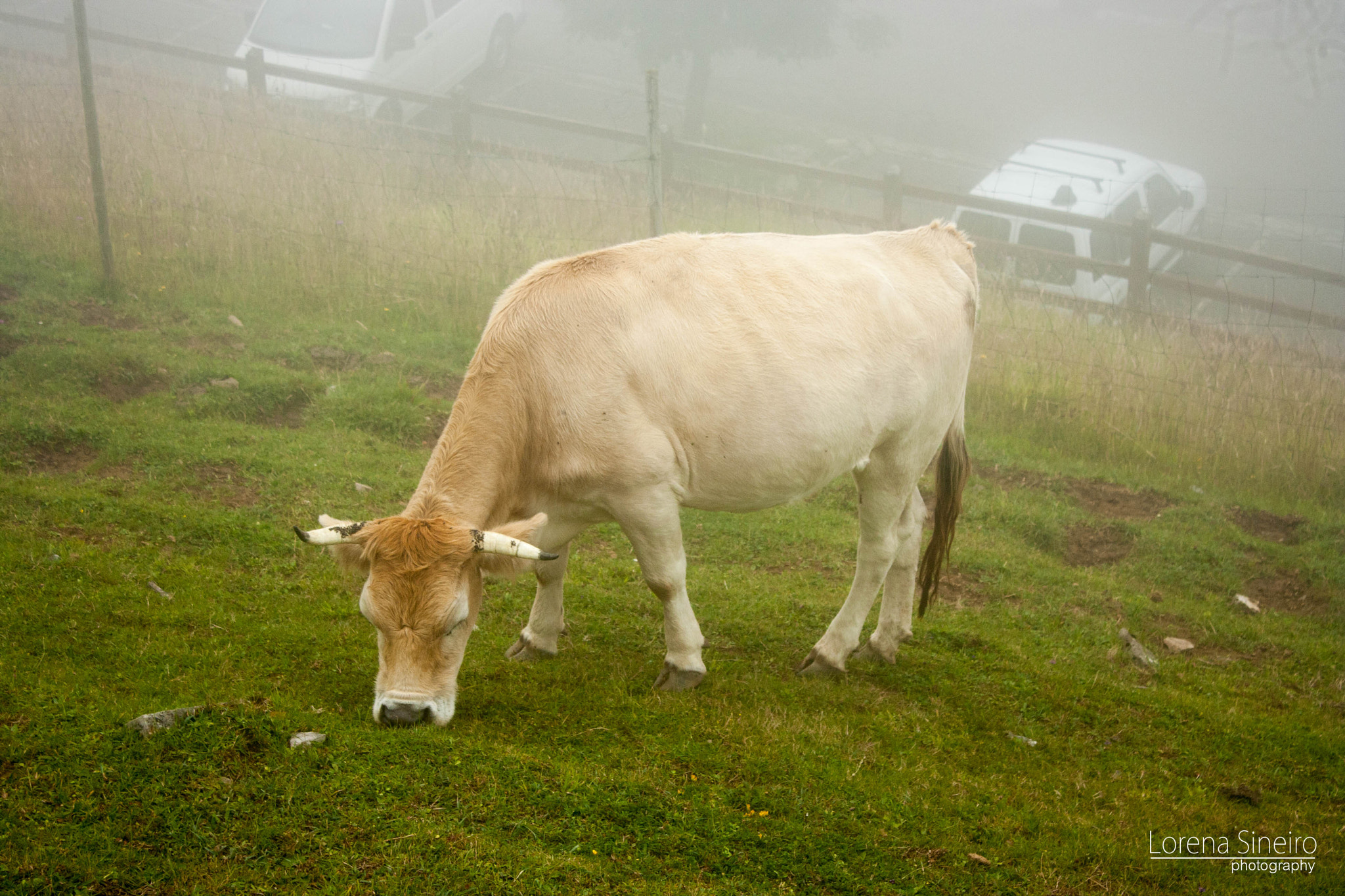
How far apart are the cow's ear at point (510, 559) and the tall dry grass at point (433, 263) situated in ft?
22.2

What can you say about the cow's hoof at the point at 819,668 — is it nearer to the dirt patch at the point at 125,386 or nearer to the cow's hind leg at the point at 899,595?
the cow's hind leg at the point at 899,595

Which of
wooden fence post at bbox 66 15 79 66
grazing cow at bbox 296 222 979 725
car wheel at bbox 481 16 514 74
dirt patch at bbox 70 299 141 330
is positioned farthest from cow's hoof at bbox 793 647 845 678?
car wheel at bbox 481 16 514 74

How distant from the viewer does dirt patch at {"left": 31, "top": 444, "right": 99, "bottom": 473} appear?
682 centimetres

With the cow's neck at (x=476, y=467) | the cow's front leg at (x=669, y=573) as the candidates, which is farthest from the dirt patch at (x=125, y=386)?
the cow's front leg at (x=669, y=573)

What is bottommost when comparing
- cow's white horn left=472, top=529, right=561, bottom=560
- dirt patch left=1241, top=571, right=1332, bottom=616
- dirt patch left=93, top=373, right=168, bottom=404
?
Result: dirt patch left=1241, top=571, right=1332, bottom=616

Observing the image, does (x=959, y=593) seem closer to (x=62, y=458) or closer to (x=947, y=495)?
(x=947, y=495)

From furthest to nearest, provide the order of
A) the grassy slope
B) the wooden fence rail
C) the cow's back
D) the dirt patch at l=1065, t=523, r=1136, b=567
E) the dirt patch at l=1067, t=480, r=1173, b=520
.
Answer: the wooden fence rail
the dirt patch at l=1067, t=480, r=1173, b=520
the dirt patch at l=1065, t=523, r=1136, b=567
the cow's back
the grassy slope

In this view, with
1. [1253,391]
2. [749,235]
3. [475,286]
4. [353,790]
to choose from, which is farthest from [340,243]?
[1253,391]

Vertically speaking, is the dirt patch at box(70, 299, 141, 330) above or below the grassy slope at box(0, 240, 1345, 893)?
above

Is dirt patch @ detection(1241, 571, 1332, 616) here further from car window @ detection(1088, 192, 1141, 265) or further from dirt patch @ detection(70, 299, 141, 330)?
dirt patch @ detection(70, 299, 141, 330)

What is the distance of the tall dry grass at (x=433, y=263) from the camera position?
32.9 feet

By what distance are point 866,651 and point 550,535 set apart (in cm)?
235

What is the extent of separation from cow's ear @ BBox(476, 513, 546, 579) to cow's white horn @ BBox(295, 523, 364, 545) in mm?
534

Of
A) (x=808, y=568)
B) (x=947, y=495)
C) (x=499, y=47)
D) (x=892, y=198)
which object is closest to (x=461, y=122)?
(x=499, y=47)
